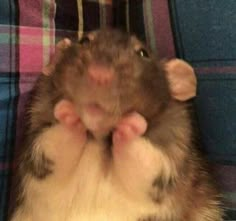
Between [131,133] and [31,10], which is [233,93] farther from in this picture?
[31,10]

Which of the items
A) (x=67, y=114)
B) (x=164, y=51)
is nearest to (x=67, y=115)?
(x=67, y=114)

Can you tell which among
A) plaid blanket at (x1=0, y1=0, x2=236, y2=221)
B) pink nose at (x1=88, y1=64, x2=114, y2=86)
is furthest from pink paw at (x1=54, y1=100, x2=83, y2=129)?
plaid blanket at (x1=0, y1=0, x2=236, y2=221)

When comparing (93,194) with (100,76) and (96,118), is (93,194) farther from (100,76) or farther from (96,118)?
(100,76)

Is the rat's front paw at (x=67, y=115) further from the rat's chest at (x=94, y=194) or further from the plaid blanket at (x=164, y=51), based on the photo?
the plaid blanket at (x=164, y=51)

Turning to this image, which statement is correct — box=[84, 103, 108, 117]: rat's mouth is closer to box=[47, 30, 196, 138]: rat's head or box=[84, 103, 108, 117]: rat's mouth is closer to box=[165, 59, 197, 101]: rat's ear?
box=[47, 30, 196, 138]: rat's head

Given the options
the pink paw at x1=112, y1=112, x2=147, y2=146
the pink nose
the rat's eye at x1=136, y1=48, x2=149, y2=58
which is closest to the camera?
the pink nose

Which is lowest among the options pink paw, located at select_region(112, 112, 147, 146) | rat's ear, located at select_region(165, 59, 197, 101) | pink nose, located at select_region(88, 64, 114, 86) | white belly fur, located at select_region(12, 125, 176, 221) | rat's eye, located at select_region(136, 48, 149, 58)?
white belly fur, located at select_region(12, 125, 176, 221)
